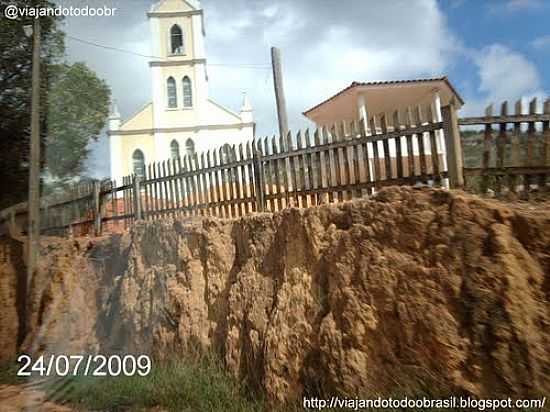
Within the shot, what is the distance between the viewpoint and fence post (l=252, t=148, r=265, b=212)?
583cm

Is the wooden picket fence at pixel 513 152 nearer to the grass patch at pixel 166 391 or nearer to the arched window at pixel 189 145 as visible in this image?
the grass patch at pixel 166 391

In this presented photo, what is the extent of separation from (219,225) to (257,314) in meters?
1.44

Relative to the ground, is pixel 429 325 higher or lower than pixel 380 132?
lower

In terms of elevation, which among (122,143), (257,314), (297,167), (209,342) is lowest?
(209,342)

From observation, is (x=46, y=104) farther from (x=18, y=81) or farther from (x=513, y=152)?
(x=513, y=152)

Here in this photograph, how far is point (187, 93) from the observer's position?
70.6 feet

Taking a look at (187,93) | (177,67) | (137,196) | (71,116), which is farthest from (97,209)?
(187,93)

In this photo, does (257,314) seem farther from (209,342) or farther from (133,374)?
(133,374)

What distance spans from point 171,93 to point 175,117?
120 cm

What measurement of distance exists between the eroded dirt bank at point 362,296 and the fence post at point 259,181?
43 cm

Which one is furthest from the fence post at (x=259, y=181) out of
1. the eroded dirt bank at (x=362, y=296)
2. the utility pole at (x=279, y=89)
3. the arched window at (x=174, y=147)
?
the arched window at (x=174, y=147)

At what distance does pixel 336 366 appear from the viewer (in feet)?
12.8

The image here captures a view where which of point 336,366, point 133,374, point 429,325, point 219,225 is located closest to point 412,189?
point 429,325

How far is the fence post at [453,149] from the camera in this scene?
4.06 metres
